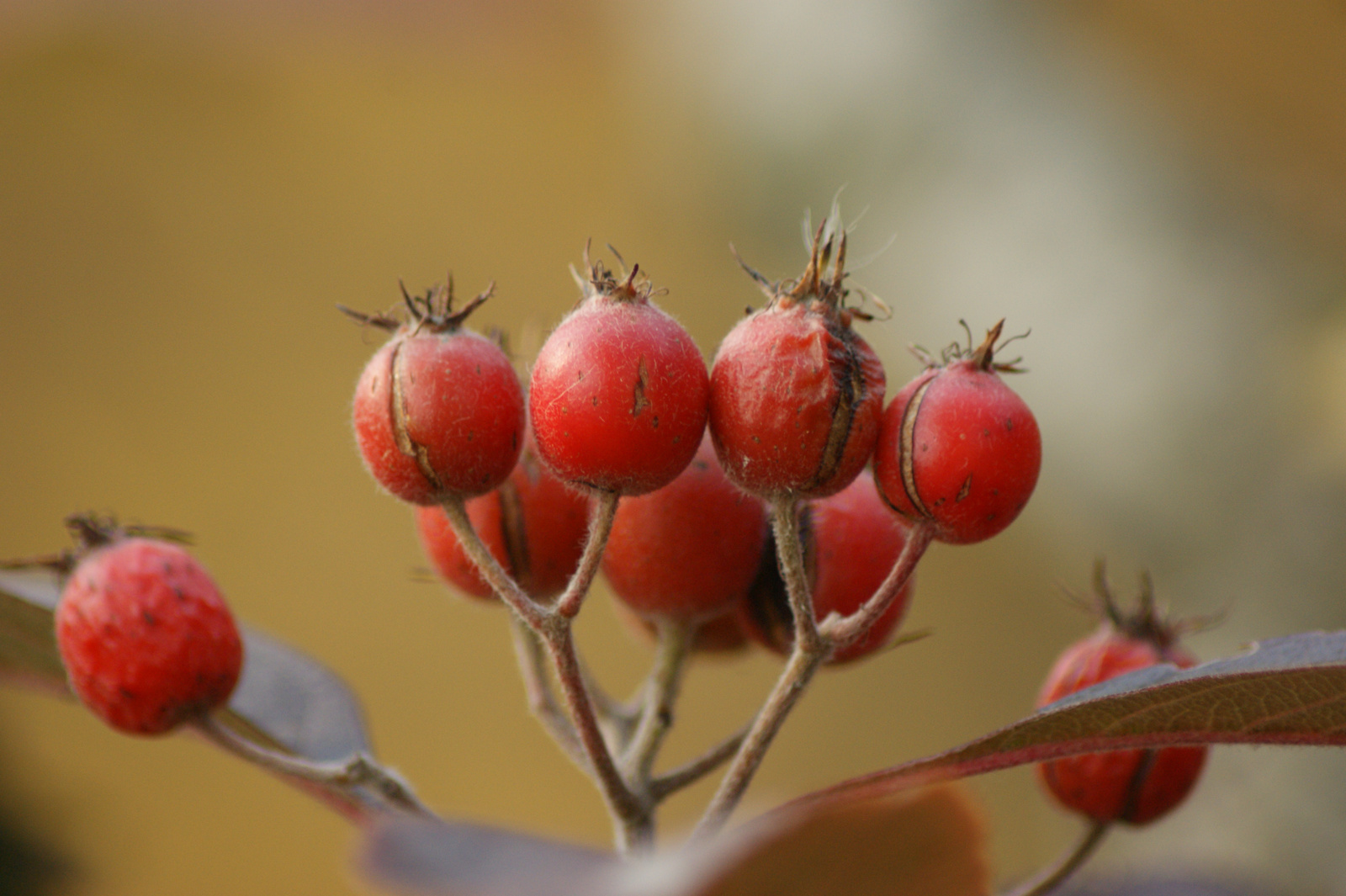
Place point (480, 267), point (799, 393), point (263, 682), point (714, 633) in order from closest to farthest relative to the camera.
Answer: point (799, 393)
point (714, 633)
point (263, 682)
point (480, 267)

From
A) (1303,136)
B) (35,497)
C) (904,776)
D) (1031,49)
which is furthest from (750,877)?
(35,497)

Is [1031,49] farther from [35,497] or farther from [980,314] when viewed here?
[35,497]

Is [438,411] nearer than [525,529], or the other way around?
[438,411]

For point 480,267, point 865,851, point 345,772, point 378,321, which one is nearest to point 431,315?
point 378,321

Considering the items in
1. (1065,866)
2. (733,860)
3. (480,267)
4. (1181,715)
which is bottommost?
(1065,866)

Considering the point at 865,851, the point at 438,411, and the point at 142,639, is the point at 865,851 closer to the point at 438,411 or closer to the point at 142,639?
the point at 438,411

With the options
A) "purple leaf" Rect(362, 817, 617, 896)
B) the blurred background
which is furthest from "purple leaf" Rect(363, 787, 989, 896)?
the blurred background

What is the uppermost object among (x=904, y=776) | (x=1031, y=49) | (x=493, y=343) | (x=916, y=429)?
(x=1031, y=49)

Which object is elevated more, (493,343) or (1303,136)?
(1303,136)
